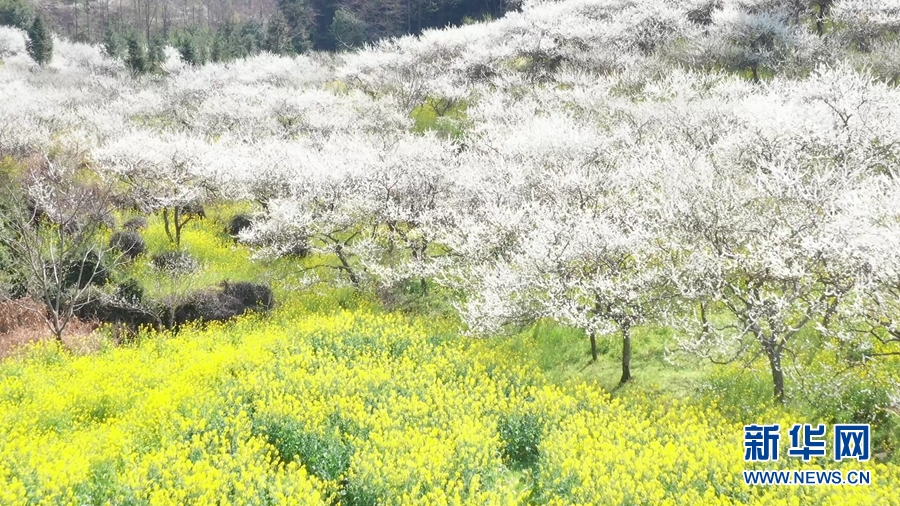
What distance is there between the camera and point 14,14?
82.4 meters

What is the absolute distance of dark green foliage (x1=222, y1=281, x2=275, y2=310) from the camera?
20.2m

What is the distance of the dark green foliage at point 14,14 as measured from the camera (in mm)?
82125

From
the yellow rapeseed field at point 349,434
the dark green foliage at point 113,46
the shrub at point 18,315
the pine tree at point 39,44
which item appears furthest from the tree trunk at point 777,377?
the pine tree at point 39,44

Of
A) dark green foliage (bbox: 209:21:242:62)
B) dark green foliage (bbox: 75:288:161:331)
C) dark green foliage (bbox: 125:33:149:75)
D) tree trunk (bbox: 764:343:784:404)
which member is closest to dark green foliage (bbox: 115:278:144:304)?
dark green foliage (bbox: 75:288:161:331)

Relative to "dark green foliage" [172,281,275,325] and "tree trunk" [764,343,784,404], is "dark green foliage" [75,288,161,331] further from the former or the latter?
"tree trunk" [764,343,784,404]

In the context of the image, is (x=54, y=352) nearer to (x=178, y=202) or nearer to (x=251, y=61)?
(x=178, y=202)

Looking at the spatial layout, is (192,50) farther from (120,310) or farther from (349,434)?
(349,434)

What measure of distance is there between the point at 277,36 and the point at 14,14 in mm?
38942

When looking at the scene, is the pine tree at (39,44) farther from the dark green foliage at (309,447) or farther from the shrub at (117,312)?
the dark green foliage at (309,447)

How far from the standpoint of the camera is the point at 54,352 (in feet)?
52.0

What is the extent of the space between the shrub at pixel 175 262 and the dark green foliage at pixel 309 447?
37.8ft

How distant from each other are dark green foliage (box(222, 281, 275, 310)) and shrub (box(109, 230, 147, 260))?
5.65m

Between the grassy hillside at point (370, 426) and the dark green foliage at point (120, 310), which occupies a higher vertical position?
the dark green foliage at point (120, 310)

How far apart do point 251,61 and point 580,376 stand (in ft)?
213
